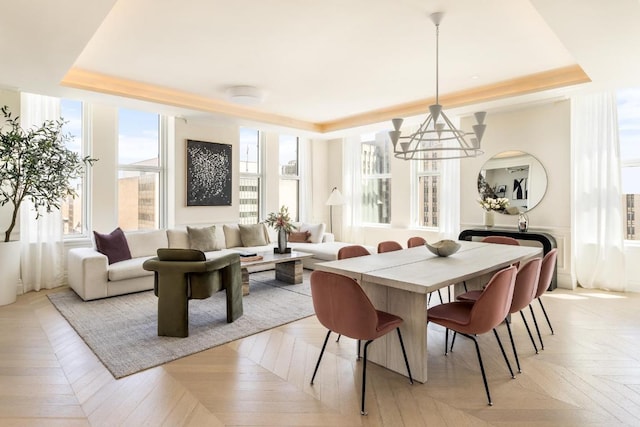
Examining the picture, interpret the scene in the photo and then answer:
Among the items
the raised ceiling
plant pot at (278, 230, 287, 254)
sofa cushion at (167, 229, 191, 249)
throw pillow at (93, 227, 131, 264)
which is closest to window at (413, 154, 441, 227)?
the raised ceiling

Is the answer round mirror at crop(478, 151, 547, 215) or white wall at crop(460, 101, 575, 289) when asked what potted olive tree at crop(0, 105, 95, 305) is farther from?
white wall at crop(460, 101, 575, 289)

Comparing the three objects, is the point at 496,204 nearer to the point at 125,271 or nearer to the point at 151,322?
the point at 151,322

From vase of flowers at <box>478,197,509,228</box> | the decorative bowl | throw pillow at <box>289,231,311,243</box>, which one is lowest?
throw pillow at <box>289,231,311,243</box>

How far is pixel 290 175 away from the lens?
8.05m

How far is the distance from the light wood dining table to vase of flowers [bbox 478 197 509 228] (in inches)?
97.1

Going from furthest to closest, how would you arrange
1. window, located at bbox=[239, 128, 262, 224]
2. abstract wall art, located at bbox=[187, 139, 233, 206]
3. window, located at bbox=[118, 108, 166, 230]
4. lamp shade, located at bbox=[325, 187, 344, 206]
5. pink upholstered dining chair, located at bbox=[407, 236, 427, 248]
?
lamp shade, located at bbox=[325, 187, 344, 206] → window, located at bbox=[239, 128, 262, 224] → abstract wall art, located at bbox=[187, 139, 233, 206] → window, located at bbox=[118, 108, 166, 230] → pink upholstered dining chair, located at bbox=[407, 236, 427, 248]

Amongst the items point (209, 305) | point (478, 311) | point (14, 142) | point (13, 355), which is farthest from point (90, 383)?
point (14, 142)

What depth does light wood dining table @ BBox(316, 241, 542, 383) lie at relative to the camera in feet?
7.82

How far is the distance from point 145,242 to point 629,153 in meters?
6.58

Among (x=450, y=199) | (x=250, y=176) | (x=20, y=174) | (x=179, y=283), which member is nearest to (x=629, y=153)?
(x=450, y=199)

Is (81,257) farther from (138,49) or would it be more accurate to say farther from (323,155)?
(323,155)

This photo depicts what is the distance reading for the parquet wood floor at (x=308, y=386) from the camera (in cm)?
210

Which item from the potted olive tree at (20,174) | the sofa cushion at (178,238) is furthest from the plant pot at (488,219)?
the potted olive tree at (20,174)

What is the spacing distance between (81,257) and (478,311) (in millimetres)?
4338
